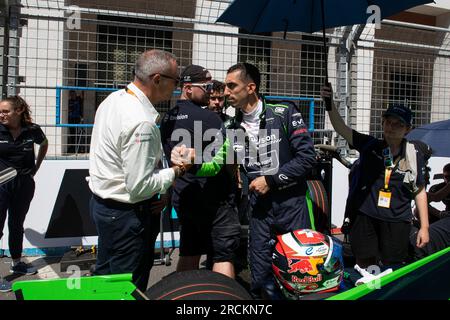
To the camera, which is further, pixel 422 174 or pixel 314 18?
pixel 314 18

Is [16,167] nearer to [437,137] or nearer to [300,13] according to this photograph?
[300,13]

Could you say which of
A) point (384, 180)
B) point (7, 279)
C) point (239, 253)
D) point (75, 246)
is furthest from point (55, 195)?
point (384, 180)

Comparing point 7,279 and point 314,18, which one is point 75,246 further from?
point 314,18

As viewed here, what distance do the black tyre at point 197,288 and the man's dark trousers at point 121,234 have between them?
437 mm

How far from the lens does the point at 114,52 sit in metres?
5.88

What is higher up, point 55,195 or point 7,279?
point 55,195

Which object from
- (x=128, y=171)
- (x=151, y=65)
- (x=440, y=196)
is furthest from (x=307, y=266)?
(x=440, y=196)

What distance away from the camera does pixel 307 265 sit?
1.96 m

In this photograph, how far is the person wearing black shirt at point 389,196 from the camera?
2902mm

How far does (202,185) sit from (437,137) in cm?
357

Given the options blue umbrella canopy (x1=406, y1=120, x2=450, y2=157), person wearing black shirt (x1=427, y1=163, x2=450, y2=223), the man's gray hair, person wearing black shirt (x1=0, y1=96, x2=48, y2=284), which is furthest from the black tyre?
blue umbrella canopy (x1=406, y1=120, x2=450, y2=157)

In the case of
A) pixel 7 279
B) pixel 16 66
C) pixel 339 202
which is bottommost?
pixel 7 279

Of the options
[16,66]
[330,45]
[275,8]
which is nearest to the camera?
[275,8]
